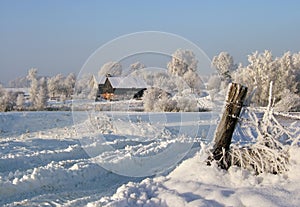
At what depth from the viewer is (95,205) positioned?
5410mm

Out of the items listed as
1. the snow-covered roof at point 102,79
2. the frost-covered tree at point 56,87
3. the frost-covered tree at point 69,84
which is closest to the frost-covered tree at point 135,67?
the snow-covered roof at point 102,79

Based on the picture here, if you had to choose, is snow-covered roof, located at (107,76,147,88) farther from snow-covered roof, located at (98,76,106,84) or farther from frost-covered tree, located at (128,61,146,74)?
frost-covered tree, located at (128,61,146,74)

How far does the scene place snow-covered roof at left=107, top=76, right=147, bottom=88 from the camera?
1032cm

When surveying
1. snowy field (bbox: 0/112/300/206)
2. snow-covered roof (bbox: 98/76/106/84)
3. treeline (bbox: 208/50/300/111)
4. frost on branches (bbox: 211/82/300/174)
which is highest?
treeline (bbox: 208/50/300/111)

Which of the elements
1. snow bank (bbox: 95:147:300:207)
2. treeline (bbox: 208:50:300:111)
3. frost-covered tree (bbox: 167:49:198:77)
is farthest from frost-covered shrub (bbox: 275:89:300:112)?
snow bank (bbox: 95:147:300:207)

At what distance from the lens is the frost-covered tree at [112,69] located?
9.17m

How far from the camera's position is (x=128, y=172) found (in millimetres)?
10195

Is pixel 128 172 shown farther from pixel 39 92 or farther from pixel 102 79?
pixel 39 92

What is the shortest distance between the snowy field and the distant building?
62.0 inches

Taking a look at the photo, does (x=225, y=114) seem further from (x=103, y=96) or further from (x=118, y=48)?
(x=103, y=96)

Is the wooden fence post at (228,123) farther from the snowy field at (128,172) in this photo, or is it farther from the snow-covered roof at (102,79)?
the snow-covered roof at (102,79)

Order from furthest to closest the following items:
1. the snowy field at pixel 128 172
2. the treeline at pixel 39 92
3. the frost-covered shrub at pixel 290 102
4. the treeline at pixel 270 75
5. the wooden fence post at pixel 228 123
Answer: the treeline at pixel 39 92, the treeline at pixel 270 75, the frost-covered shrub at pixel 290 102, the wooden fence post at pixel 228 123, the snowy field at pixel 128 172

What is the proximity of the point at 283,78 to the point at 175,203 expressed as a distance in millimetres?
39335

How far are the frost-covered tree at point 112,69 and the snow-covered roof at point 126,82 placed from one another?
1.00 ft
